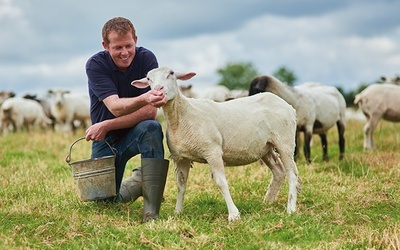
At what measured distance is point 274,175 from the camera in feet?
23.3

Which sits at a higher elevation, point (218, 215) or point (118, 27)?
point (118, 27)

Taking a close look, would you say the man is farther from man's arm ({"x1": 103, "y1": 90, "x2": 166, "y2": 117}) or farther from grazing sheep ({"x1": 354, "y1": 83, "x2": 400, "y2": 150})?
grazing sheep ({"x1": 354, "y1": 83, "x2": 400, "y2": 150})

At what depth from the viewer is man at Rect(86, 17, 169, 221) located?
627 cm

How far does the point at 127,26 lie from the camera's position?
632 cm

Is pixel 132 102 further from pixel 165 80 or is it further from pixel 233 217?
pixel 233 217

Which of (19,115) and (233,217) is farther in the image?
(19,115)

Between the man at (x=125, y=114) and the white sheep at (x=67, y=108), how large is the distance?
14.7 metres

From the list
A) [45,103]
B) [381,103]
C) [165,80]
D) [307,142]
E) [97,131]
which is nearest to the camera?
[165,80]

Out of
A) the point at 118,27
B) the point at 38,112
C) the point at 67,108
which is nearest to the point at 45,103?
the point at 38,112

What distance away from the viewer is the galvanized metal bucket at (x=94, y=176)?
21.0ft

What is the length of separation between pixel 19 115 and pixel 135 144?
1614cm

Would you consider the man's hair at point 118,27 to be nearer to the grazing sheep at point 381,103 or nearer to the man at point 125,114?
the man at point 125,114

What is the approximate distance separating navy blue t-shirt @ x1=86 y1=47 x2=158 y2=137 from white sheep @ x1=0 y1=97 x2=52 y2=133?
15.0 metres

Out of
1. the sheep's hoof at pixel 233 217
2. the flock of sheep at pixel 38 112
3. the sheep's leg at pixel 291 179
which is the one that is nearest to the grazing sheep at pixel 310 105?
the sheep's leg at pixel 291 179
